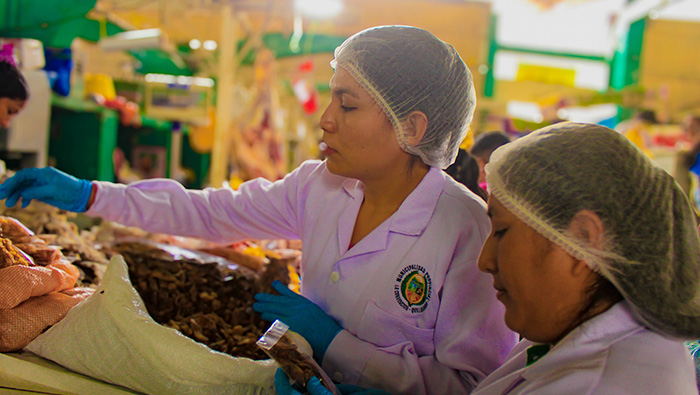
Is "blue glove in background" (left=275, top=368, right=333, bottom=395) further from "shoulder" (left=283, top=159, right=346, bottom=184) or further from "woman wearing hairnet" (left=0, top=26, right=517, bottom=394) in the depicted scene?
"shoulder" (left=283, top=159, right=346, bottom=184)

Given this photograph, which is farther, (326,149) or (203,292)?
(203,292)

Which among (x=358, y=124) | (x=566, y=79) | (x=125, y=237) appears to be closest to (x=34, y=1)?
(x=125, y=237)

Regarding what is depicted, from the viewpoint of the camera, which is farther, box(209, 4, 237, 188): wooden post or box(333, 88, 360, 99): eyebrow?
box(209, 4, 237, 188): wooden post

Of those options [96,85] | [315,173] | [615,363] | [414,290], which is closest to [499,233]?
[615,363]

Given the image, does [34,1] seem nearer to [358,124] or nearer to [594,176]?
[358,124]

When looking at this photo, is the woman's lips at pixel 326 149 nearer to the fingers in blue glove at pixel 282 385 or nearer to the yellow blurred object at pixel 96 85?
the fingers in blue glove at pixel 282 385

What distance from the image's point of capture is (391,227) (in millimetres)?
1716

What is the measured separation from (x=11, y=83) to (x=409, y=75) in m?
1.46

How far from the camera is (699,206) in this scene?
523 cm

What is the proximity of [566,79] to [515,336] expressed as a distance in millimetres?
7223

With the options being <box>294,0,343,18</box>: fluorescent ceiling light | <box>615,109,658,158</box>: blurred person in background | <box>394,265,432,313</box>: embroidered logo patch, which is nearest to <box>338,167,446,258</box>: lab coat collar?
<box>394,265,432,313</box>: embroidered logo patch

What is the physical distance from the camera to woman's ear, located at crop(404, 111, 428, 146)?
5.63ft

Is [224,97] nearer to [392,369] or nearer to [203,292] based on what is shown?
[203,292]

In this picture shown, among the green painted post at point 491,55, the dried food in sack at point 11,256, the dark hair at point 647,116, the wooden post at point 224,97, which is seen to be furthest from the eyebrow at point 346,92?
the green painted post at point 491,55
